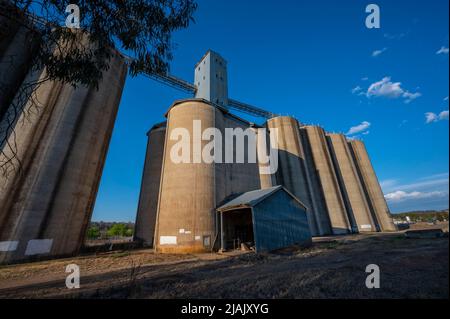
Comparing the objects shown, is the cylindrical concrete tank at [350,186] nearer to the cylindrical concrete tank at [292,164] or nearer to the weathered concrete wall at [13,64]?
the cylindrical concrete tank at [292,164]

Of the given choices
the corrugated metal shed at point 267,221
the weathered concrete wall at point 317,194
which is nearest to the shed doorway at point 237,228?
the corrugated metal shed at point 267,221

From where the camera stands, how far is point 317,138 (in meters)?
46.4

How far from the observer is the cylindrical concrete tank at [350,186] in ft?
134

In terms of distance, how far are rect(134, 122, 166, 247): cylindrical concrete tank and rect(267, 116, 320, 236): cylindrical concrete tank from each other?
23739 mm

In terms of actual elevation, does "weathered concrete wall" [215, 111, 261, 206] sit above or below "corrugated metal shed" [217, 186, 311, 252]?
above

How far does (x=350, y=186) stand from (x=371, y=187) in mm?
7988

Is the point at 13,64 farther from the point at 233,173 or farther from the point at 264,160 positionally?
the point at 264,160

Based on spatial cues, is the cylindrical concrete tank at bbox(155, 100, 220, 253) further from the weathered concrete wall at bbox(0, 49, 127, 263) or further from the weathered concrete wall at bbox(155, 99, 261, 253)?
the weathered concrete wall at bbox(0, 49, 127, 263)

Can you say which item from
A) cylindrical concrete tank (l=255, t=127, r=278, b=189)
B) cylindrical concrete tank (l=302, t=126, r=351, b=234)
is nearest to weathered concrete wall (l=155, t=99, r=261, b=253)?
cylindrical concrete tank (l=255, t=127, r=278, b=189)

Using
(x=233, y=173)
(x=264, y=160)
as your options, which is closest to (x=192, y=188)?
(x=233, y=173)

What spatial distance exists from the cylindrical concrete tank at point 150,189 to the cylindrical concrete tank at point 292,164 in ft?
77.9

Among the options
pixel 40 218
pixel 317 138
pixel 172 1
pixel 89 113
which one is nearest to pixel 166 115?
pixel 89 113

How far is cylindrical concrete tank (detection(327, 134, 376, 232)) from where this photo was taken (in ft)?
134
